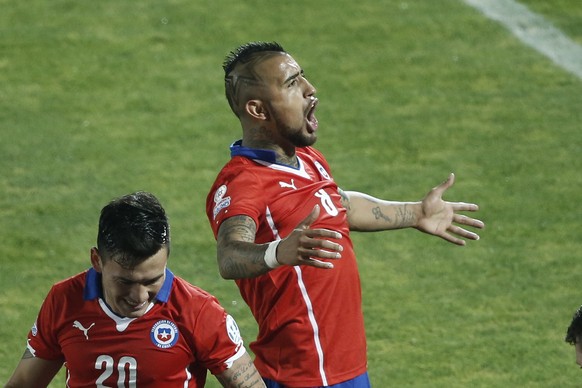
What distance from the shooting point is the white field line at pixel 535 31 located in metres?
11.7

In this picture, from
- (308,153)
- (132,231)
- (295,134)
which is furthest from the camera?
(308,153)

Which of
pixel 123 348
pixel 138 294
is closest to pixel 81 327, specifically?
pixel 123 348

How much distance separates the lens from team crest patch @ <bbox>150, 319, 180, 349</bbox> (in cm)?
479

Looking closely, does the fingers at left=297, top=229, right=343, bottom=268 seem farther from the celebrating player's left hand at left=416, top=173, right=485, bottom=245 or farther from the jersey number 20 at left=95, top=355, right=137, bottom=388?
the celebrating player's left hand at left=416, top=173, right=485, bottom=245

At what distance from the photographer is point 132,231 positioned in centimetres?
467

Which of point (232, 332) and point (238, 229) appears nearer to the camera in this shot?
point (232, 332)

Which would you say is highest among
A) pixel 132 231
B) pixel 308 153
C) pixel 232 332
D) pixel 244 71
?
pixel 244 71

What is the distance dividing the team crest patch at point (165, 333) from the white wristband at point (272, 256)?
1.31ft

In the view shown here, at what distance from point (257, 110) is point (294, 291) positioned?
0.76 meters

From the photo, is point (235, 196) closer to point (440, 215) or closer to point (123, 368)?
point (123, 368)

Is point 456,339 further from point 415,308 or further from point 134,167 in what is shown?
point 134,167

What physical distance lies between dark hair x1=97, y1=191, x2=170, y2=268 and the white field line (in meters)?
7.29

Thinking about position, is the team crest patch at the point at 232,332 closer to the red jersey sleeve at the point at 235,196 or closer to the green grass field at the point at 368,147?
the red jersey sleeve at the point at 235,196

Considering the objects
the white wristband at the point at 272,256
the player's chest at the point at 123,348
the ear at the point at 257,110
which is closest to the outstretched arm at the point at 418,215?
the ear at the point at 257,110
